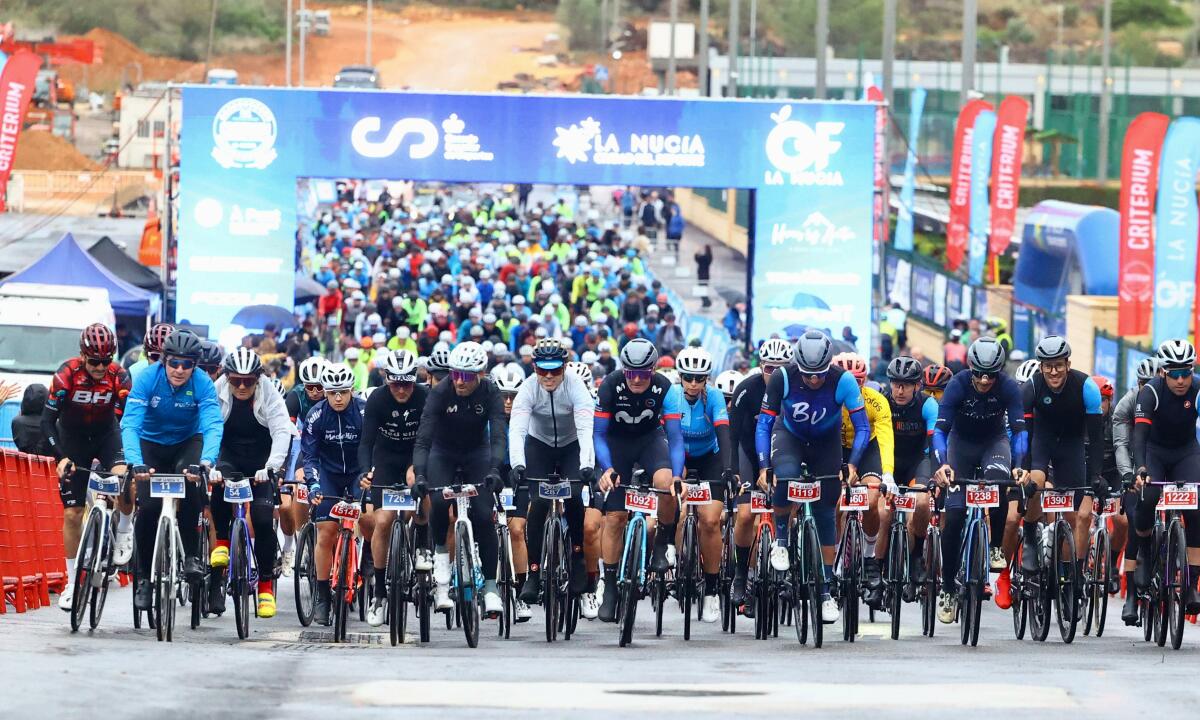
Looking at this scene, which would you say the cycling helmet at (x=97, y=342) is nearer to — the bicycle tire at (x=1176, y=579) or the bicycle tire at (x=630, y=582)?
the bicycle tire at (x=630, y=582)

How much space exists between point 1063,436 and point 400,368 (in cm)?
415

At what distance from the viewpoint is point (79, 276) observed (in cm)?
3281

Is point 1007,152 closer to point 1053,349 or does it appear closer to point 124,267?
point 124,267

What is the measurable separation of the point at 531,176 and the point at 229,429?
1726cm

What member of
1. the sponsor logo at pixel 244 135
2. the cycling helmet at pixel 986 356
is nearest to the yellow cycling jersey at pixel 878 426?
the cycling helmet at pixel 986 356

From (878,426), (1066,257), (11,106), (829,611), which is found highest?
(11,106)

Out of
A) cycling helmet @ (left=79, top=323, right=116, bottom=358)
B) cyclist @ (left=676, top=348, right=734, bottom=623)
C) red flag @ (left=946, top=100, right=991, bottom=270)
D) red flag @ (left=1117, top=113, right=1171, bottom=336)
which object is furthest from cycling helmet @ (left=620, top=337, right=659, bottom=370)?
red flag @ (left=946, top=100, right=991, bottom=270)

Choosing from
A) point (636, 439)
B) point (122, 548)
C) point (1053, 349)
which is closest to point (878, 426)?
point (1053, 349)

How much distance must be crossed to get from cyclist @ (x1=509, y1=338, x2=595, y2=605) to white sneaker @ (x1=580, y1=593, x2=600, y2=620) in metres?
0.52

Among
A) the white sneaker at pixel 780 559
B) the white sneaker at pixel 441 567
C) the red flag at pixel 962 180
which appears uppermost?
the red flag at pixel 962 180

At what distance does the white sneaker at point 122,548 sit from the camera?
13258mm

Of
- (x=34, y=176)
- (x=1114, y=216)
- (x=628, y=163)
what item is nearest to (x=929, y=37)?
(x=34, y=176)

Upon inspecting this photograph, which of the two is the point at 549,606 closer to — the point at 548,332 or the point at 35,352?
the point at 35,352

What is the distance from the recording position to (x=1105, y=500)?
1418 cm
